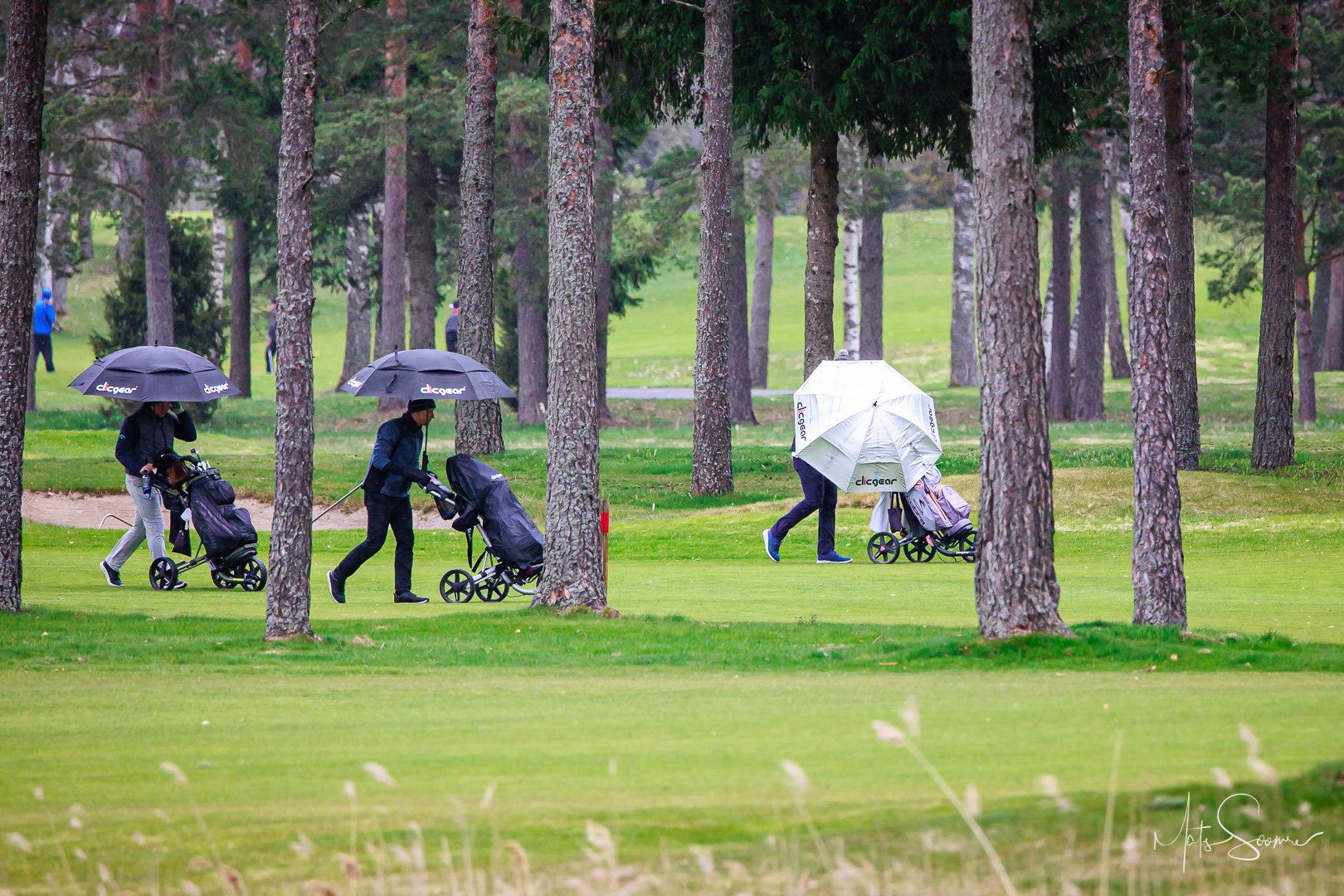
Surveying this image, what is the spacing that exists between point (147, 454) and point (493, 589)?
12.9 ft

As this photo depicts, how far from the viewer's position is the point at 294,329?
1247 cm

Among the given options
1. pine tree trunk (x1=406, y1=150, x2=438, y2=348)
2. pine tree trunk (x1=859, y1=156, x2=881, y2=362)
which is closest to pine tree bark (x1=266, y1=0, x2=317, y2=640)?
pine tree trunk (x1=406, y1=150, x2=438, y2=348)

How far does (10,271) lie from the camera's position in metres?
14.1

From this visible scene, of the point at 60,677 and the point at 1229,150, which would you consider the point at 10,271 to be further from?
the point at 1229,150

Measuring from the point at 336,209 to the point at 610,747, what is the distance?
119 feet

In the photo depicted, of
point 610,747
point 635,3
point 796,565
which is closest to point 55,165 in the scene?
point 635,3

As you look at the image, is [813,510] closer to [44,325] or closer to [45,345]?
[44,325]

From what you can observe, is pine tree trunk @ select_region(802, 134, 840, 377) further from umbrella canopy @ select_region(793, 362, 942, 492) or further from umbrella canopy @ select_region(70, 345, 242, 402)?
umbrella canopy @ select_region(70, 345, 242, 402)

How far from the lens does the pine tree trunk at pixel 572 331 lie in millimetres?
14039

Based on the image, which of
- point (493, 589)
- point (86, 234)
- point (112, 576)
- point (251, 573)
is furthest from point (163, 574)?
point (86, 234)

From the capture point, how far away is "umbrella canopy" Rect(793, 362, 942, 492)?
1883 centimetres

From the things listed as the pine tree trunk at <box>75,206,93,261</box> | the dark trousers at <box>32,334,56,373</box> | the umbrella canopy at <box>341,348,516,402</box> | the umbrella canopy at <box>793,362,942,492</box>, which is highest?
the pine tree trunk at <box>75,206,93,261</box>

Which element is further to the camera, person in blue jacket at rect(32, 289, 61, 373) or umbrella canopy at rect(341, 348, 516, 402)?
person in blue jacket at rect(32, 289, 61, 373)

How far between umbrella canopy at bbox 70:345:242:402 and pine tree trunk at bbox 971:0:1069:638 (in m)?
8.24
